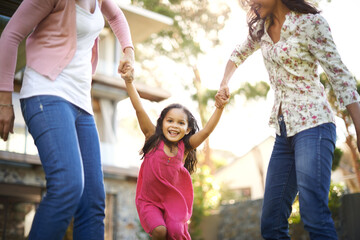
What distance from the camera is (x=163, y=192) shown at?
10.5 feet

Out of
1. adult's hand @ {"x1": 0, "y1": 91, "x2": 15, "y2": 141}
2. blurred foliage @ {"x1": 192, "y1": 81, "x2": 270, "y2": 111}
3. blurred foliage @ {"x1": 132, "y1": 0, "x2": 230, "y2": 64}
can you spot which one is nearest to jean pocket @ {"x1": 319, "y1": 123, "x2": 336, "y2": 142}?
adult's hand @ {"x1": 0, "y1": 91, "x2": 15, "y2": 141}

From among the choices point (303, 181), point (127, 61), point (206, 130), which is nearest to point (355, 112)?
point (303, 181)

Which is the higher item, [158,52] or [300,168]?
[158,52]

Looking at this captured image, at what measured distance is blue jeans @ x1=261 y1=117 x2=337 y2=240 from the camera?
227cm

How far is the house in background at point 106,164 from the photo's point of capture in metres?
11.1

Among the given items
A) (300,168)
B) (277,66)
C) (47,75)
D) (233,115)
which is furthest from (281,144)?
(233,115)

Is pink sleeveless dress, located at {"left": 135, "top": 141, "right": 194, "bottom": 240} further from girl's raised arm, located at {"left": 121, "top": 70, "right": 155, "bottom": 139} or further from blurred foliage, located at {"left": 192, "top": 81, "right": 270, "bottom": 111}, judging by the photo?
blurred foliage, located at {"left": 192, "top": 81, "right": 270, "bottom": 111}

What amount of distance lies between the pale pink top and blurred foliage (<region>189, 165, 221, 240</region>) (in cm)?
1078

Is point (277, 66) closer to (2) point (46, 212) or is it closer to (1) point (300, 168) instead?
(1) point (300, 168)

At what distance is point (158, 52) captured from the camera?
18078 mm

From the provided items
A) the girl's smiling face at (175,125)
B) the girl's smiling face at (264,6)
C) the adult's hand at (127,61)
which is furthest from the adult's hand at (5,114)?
the girl's smiling face at (264,6)

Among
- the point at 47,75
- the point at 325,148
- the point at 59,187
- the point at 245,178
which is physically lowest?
the point at 59,187

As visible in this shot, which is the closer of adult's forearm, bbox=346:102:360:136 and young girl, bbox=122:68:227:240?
adult's forearm, bbox=346:102:360:136

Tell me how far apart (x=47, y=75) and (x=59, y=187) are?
552 millimetres
